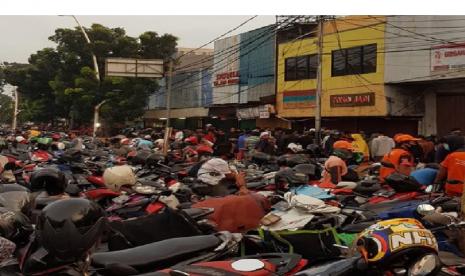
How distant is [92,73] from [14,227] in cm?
2828

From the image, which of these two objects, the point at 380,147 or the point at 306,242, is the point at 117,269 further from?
the point at 380,147

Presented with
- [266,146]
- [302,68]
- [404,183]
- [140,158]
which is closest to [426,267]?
[404,183]

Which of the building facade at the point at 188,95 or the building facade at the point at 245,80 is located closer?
the building facade at the point at 245,80

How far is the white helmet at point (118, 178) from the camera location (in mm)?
6062

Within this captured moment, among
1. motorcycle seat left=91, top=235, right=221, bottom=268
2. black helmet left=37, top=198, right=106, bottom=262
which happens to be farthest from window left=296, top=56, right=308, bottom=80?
black helmet left=37, top=198, right=106, bottom=262

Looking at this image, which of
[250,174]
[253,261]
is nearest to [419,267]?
[253,261]

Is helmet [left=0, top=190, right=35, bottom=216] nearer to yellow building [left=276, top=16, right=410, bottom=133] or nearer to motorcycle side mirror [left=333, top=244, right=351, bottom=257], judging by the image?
motorcycle side mirror [left=333, top=244, right=351, bottom=257]

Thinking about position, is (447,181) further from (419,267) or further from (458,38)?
(458,38)

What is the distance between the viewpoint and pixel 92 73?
30.2m

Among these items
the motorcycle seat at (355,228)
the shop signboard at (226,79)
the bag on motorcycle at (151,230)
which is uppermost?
the shop signboard at (226,79)

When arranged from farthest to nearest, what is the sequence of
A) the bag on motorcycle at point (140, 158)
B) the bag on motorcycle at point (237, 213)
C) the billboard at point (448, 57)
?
1. the billboard at point (448, 57)
2. the bag on motorcycle at point (140, 158)
3. the bag on motorcycle at point (237, 213)

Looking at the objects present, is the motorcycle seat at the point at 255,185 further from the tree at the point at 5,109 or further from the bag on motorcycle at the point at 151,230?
the tree at the point at 5,109

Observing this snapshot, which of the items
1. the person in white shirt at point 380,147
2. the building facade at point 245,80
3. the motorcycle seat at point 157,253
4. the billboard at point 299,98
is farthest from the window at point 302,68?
the motorcycle seat at point 157,253

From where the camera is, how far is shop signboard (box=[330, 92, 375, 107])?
19.8m
